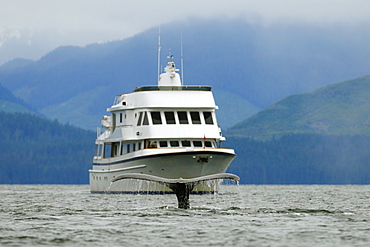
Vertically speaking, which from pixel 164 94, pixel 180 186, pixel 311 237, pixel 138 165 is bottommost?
pixel 311 237

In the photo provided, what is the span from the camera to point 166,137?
254ft

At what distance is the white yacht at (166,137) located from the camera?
73812mm

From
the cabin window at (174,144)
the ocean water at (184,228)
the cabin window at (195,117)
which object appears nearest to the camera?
the ocean water at (184,228)

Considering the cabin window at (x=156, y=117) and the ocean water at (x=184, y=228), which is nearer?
the ocean water at (x=184, y=228)

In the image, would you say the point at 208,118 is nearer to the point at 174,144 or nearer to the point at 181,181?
the point at 174,144

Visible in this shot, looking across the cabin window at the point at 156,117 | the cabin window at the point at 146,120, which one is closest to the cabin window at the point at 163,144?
the cabin window at the point at 156,117

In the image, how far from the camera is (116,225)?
1427 inches

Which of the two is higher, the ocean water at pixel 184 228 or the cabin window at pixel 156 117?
the cabin window at pixel 156 117

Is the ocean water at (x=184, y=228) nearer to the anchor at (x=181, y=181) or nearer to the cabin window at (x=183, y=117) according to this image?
the anchor at (x=181, y=181)

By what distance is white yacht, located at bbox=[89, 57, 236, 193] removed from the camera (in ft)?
242

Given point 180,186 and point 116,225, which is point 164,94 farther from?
point 116,225

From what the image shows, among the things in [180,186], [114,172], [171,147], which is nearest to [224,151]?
[171,147]

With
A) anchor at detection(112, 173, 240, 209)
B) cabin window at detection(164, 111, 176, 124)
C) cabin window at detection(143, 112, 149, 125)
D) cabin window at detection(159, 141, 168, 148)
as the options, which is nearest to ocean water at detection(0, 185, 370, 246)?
anchor at detection(112, 173, 240, 209)

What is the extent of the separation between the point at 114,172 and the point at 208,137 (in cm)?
974
